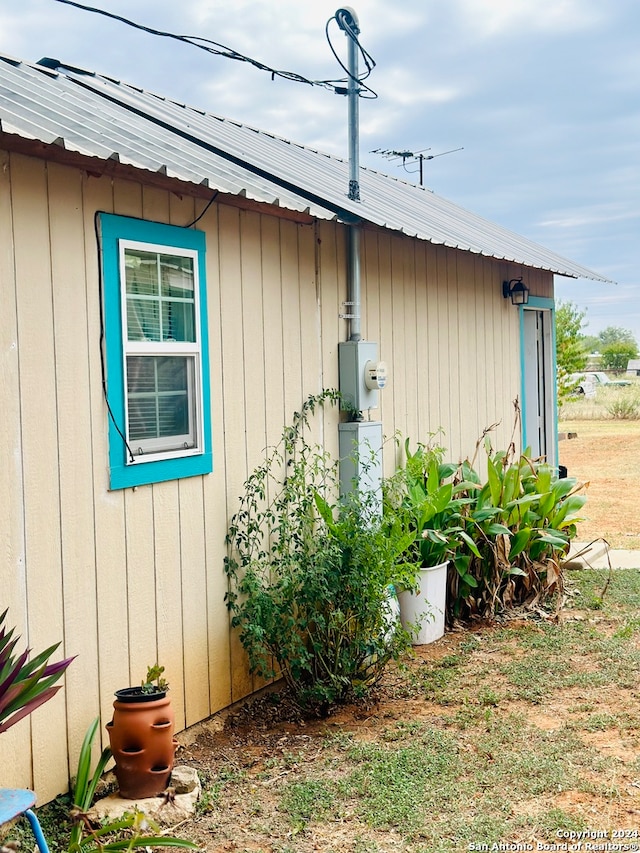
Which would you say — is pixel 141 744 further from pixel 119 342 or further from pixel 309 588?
pixel 119 342

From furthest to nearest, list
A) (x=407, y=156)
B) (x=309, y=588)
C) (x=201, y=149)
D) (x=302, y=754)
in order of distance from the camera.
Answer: (x=407, y=156)
(x=201, y=149)
(x=309, y=588)
(x=302, y=754)

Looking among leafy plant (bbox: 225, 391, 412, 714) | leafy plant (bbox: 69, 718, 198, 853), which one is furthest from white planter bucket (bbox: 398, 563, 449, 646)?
leafy plant (bbox: 69, 718, 198, 853)

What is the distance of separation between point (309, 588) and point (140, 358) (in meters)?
1.48

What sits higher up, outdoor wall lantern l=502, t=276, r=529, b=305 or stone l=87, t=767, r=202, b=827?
outdoor wall lantern l=502, t=276, r=529, b=305

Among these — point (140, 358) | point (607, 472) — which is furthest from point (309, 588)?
point (607, 472)

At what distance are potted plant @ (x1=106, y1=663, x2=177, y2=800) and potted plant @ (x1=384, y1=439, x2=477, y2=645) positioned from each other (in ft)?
8.00

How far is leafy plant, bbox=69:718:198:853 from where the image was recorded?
3.08 m

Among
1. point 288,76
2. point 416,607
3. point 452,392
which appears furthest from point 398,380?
point 288,76

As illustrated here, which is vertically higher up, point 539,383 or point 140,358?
point 140,358

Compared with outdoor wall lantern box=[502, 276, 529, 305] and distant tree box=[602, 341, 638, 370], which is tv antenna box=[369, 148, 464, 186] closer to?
outdoor wall lantern box=[502, 276, 529, 305]

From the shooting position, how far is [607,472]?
1541cm

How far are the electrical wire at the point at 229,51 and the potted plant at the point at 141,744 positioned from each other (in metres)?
3.51

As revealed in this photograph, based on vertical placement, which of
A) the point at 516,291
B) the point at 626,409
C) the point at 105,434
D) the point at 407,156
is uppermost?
the point at 407,156

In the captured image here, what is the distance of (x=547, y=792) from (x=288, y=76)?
15.3ft
